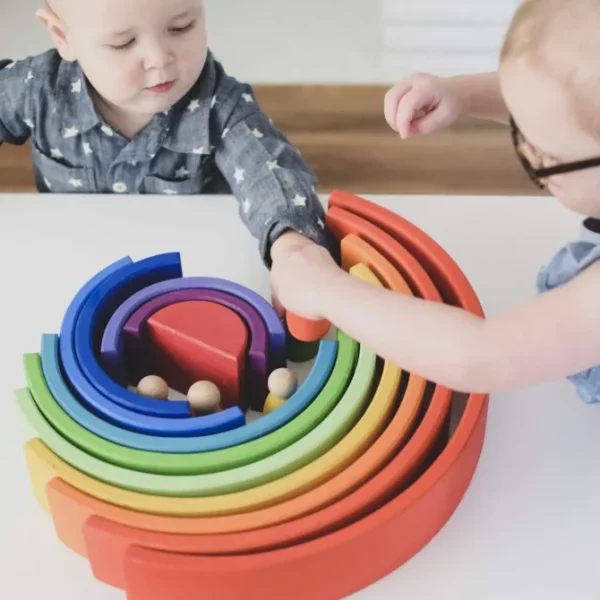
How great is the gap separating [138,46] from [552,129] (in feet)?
1.29

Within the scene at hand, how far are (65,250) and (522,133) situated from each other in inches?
16.9

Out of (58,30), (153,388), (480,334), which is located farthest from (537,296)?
(58,30)

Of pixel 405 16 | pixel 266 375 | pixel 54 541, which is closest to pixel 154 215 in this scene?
pixel 266 375

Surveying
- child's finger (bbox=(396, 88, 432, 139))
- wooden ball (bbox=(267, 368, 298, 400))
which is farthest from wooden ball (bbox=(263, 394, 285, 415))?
child's finger (bbox=(396, 88, 432, 139))

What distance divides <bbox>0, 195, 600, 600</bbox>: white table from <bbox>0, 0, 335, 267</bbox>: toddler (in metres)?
0.06

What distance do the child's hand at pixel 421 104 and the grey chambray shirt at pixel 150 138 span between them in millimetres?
131

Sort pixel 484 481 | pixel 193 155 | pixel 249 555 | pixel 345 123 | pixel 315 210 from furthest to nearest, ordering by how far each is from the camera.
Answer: pixel 345 123 → pixel 193 155 → pixel 315 210 → pixel 484 481 → pixel 249 555

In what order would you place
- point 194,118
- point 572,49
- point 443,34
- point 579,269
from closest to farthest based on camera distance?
point 572,49, point 579,269, point 194,118, point 443,34

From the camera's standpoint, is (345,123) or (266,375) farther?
(345,123)

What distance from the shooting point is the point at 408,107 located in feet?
2.15

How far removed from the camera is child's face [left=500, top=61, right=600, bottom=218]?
470 mm

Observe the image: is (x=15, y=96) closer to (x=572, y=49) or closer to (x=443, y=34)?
(x=572, y=49)

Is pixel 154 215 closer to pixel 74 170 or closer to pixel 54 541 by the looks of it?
pixel 74 170

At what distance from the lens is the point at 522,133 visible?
1.67 feet
